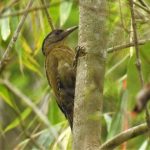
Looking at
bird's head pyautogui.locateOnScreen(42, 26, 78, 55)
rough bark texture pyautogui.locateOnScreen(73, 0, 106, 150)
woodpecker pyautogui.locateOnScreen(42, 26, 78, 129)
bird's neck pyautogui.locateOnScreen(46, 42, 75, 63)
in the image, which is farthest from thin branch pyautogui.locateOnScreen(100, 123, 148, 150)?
bird's head pyautogui.locateOnScreen(42, 26, 78, 55)

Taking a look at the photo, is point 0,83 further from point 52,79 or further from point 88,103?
point 88,103

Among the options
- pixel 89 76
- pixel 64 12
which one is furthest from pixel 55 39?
pixel 89 76

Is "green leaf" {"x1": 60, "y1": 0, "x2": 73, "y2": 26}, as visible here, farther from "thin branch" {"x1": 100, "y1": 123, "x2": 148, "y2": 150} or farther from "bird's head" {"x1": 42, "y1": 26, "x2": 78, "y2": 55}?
"thin branch" {"x1": 100, "y1": 123, "x2": 148, "y2": 150}

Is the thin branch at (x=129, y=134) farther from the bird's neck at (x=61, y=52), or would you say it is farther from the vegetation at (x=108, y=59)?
the bird's neck at (x=61, y=52)

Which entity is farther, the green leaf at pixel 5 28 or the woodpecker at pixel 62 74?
the woodpecker at pixel 62 74

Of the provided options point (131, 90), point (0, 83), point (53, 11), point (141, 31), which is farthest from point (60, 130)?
point (131, 90)

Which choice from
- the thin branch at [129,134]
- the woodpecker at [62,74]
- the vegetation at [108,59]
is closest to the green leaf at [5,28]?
the vegetation at [108,59]
